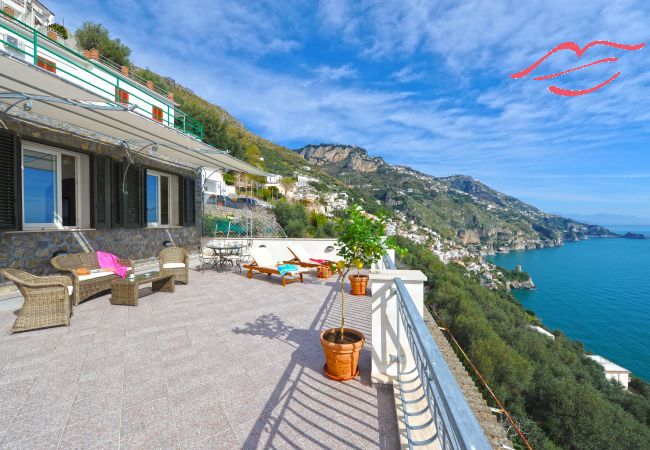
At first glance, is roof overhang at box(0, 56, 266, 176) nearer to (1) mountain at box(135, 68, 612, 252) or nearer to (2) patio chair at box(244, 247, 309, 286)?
(2) patio chair at box(244, 247, 309, 286)

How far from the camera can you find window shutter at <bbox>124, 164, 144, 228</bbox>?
22.8 feet

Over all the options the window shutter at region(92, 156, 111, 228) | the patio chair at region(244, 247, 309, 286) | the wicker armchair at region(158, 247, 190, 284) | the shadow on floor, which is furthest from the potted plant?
the window shutter at region(92, 156, 111, 228)

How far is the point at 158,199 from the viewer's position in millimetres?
8492

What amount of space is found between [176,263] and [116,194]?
2111 millimetres

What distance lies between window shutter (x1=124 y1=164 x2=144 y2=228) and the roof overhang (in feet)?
2.91

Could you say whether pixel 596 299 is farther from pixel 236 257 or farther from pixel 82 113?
pixel 82 113

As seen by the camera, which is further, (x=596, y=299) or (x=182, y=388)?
(x=596, y=299)

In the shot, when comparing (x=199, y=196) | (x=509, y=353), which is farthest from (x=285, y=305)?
(x=509, y=353)

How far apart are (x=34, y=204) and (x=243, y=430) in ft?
19.1

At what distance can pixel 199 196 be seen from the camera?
10047 millimetres

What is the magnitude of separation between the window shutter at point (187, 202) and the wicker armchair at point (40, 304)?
17.8 ft

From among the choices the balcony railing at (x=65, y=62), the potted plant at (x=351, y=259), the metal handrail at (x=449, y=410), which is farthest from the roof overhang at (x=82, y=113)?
the metal handrail at (x=449, y=410)

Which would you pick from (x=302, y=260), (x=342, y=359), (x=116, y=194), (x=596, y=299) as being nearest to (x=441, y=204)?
(x=596, y=299)

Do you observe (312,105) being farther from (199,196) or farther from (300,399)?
(300,399)
